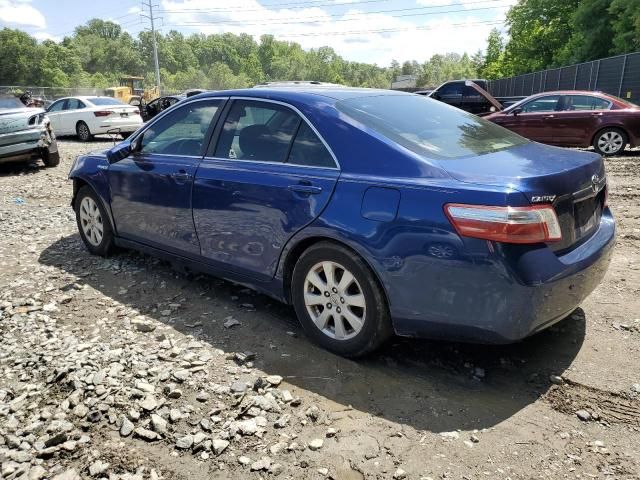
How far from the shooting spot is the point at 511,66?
179 feet

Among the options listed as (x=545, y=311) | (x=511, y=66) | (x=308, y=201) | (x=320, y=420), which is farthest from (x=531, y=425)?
(x=511, y=66)

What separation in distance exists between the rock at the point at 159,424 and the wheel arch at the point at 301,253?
1161 mm

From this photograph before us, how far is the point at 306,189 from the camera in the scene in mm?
3320

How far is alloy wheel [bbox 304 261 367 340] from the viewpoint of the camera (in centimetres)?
321

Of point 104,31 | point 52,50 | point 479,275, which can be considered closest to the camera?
point 479,275

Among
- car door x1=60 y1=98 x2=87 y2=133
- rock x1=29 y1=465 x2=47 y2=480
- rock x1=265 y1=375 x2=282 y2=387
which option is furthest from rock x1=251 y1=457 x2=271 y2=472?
car door x1=60 y1=98 x2=87 y2=133

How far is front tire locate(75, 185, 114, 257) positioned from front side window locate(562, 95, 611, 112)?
33.8 ft

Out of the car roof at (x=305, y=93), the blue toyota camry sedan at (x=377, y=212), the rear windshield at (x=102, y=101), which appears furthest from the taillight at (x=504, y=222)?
the rear windshield at (x=102, y=101)

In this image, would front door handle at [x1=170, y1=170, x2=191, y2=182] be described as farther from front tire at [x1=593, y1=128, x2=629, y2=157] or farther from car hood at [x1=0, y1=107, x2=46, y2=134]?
front tire at [x1=593, y1=128, x2=629, y2=157]

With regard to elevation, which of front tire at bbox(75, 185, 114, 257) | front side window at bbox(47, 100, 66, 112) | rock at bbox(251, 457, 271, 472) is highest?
front side window at bbox(47, 100, 66, 112)

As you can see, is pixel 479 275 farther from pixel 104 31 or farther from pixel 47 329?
pixel 104 31

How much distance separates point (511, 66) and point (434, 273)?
5794 centimetres

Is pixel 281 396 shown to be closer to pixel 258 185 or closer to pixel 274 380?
pixel 274 380

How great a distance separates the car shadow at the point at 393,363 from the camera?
9.52ft
